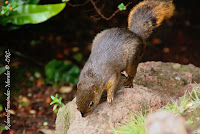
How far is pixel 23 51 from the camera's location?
794 cm

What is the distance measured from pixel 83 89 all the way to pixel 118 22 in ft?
8.19

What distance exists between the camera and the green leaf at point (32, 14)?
6.23 meters

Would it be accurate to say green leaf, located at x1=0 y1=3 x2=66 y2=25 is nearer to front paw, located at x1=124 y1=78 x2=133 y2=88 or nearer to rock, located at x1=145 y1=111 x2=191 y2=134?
front paw, located at x1=124 y1=78 x2=133 y2=88

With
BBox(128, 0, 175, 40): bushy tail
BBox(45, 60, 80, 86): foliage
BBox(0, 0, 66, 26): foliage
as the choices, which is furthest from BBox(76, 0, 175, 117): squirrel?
BBox(45, 60, 80, 86): foliage

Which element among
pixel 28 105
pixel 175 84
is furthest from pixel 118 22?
pixel 28 105

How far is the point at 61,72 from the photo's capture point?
7.30m

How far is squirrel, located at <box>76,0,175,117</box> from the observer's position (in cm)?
428

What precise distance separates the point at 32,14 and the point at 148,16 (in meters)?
2.55

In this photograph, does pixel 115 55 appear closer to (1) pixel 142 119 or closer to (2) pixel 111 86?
(2) pixel 111 86

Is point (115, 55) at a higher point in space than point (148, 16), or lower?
lower

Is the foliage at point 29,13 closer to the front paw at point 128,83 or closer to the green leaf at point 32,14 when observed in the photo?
the green leaf at point 32,14

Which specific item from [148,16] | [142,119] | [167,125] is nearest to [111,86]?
[142,119]

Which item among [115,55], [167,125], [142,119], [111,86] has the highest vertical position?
[115,55]

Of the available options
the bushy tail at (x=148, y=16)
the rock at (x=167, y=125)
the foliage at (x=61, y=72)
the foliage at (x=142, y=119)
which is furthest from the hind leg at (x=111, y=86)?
the foliage at (x=61, y=72)
